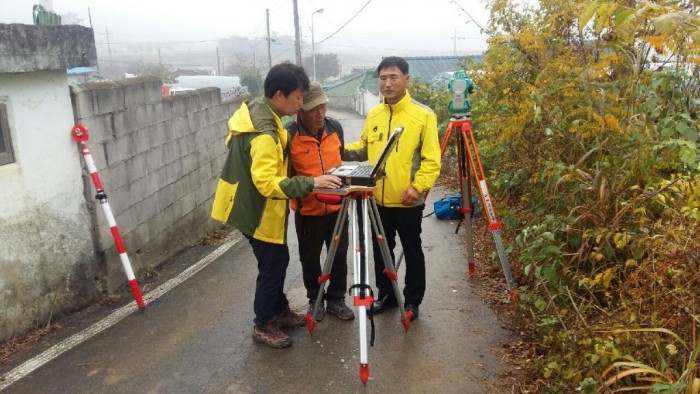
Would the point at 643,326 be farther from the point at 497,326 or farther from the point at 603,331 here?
the point at 497,326

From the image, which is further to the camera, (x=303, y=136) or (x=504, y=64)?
(x=504, y=64)

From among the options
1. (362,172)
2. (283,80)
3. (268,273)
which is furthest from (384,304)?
(283,80)

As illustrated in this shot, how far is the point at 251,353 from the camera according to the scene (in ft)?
12.0

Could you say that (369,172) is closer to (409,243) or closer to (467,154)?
(409,243)

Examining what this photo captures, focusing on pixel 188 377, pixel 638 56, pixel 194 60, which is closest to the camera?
pixel 188 377

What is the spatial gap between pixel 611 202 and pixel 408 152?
130 cm

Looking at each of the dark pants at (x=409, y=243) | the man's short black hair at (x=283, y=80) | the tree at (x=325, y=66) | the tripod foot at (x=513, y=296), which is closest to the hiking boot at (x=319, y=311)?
the dark pants at (x=409, y=243)

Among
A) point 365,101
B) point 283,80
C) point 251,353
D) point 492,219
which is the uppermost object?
point 283,80

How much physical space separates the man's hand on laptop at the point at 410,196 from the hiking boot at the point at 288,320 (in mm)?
1108

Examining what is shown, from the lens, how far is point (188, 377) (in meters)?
3.40

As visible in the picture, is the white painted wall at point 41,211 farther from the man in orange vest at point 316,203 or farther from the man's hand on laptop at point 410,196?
the man's hand on laptop at point 410,196

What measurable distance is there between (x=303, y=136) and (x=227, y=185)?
60 cm

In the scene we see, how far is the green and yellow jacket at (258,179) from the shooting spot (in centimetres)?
329

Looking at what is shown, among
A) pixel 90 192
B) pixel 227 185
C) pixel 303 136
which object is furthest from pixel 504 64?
pixel 90 192
